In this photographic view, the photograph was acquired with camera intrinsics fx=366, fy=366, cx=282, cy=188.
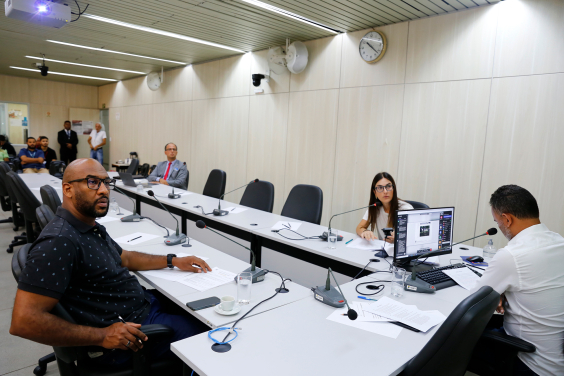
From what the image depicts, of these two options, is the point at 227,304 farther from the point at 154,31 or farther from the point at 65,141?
the point at 65,141

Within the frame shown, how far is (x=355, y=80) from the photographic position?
16.2 ft

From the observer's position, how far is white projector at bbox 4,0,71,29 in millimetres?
3713

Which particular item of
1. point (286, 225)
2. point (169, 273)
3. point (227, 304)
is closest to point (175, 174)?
point (286, 225)

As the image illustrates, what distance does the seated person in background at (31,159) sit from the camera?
23.5 feet

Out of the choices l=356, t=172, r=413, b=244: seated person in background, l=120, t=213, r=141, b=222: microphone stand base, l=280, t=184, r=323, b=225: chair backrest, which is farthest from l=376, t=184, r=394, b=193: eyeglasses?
l=120, t=213, r=141, b=222: microphone stand base

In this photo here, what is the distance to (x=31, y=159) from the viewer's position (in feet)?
23.6

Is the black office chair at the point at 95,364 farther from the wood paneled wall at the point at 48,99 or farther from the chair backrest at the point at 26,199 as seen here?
the wood paneled wall at the point at 48,99

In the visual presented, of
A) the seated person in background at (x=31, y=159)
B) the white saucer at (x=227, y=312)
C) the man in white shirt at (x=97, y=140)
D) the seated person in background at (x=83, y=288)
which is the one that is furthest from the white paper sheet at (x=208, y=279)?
the man in white shirt at (x=97, y=140)

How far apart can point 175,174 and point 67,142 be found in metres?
7.29

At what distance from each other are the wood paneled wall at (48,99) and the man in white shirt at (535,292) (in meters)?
12.7

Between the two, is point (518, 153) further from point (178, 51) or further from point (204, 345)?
point (178, 51)

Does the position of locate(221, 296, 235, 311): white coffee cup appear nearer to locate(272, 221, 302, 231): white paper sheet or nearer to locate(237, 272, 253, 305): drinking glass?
locate(237, 272, 253, 305): drinking glass

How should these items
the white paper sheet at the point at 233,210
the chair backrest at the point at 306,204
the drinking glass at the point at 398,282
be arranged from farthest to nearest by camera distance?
the white paper sheet at the point at 233,210 → the chair backrest at the point at 306,204 → the drinking glass at the point at 398,282

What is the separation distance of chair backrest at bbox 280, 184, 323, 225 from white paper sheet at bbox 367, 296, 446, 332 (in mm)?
1884
